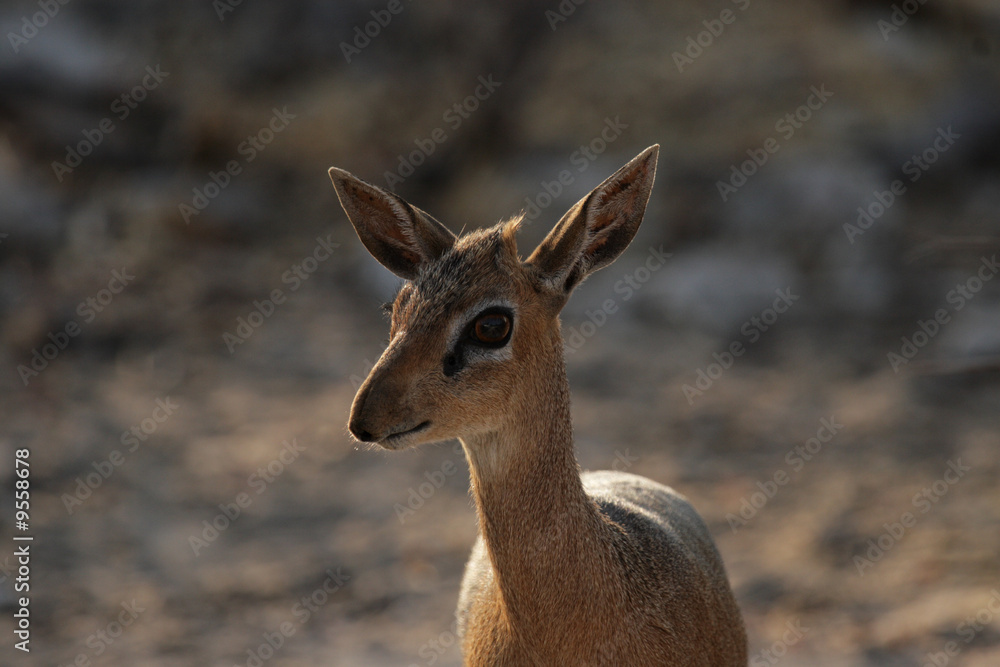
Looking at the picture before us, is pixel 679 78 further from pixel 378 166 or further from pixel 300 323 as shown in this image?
pixel 300 323

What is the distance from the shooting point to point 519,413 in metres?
3.58

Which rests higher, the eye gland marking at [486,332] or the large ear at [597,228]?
the large ear at [597,228]

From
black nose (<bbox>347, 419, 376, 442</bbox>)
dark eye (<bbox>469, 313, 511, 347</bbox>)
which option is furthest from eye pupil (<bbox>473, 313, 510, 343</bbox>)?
black nose (<bbox>347, 419, 376, 442</bbox>)

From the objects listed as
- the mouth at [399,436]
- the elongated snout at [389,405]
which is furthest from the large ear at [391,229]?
the mouth at [399,436]

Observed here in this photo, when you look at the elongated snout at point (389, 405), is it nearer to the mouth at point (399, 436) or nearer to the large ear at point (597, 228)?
the mouth at point (399, 436)

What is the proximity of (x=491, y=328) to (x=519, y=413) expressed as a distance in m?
0.33

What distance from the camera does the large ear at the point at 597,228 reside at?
368cm

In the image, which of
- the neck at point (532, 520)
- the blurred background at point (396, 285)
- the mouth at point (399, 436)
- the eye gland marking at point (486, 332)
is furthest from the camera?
the blurred background at point (396, 285)

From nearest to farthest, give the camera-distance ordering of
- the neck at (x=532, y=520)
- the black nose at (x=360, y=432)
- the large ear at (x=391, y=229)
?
the black nose at (x=360, y=432) → the neck at (x=532, y=520) → the large ear at (x=391, y=229)

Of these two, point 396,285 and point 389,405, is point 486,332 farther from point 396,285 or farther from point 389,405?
point 396,285

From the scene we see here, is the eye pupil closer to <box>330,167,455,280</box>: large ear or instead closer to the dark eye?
the dark eye

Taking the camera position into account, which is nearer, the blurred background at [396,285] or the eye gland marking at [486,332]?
the eye gland marking at [486,332]

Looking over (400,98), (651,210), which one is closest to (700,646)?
(651,210)

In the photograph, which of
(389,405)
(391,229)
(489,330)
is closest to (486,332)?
(489,330)
